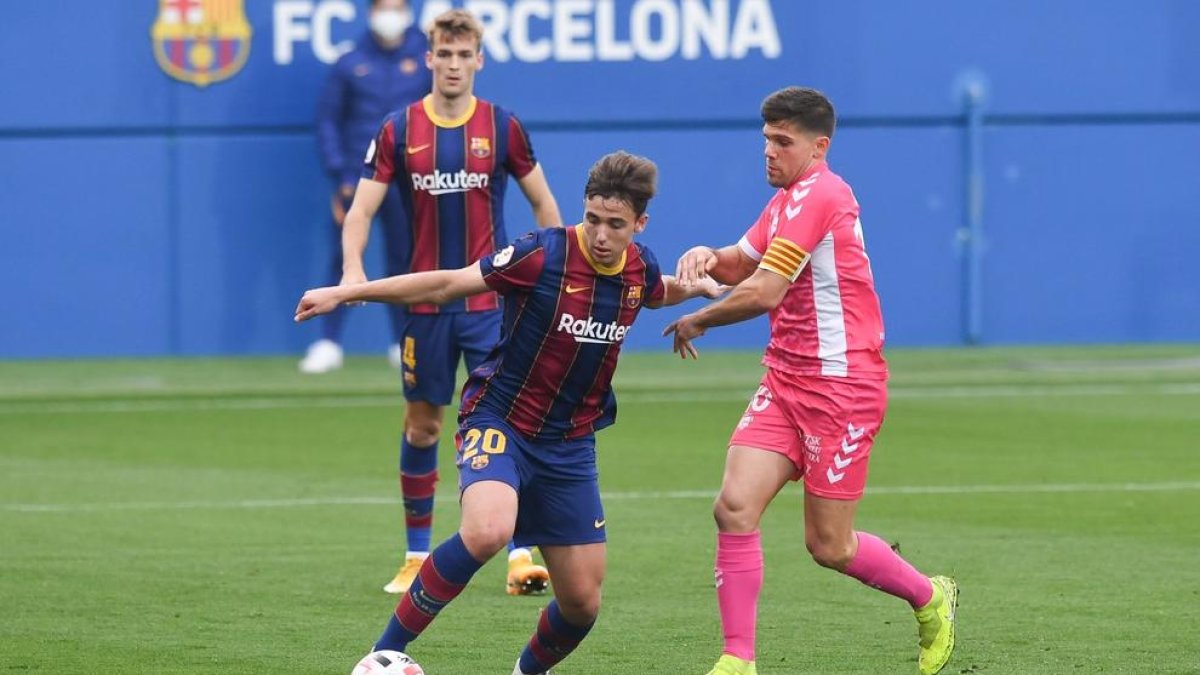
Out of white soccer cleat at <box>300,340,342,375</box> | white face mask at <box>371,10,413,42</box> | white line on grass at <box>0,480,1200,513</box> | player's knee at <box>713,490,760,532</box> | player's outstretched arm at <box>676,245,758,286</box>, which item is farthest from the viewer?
white soccer cleat at <box>300,340,342,375</box>

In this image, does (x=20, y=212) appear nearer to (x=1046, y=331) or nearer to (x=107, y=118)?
(x=107, y=118)

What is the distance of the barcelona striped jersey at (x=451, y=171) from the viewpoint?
9125 millimetres

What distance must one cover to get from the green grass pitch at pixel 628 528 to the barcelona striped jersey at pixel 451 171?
1.35 m

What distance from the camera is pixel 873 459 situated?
12.6 meters

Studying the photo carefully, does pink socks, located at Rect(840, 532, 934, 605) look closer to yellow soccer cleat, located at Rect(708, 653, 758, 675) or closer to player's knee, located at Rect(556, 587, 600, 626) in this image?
yellow soccer cleat, located at Rect(708, 653, 758, 675)

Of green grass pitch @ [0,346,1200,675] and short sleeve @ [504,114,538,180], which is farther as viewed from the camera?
short sleeve @ [504,114,538,180]

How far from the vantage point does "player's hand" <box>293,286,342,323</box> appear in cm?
670

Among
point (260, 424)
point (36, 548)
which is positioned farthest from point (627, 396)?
point (36, 548)

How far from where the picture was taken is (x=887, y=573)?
288 inches

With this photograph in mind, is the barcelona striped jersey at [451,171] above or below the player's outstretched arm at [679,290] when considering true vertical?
above

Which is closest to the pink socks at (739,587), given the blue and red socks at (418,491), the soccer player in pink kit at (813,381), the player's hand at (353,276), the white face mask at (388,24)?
the soccer player in pink kit at (813,381)

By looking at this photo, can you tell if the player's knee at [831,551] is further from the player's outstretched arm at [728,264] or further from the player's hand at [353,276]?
the player's hand at [353,276]

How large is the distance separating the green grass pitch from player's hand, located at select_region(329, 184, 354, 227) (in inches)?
49.7

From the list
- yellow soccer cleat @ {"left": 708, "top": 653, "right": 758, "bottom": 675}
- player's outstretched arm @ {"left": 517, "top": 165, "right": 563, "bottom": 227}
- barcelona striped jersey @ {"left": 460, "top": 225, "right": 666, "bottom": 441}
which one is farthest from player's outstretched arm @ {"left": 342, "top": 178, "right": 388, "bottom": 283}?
yellow soccer cleat @ {"left": 708, "top": 653, "right": 758, "bottom": 675}
